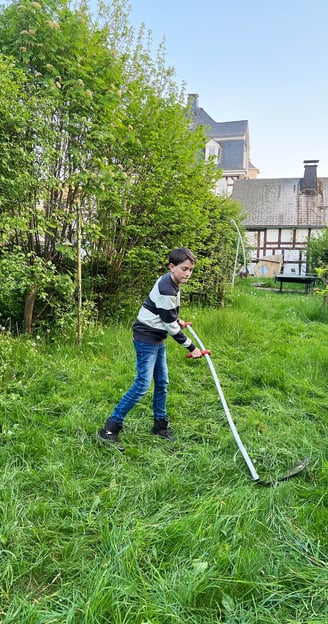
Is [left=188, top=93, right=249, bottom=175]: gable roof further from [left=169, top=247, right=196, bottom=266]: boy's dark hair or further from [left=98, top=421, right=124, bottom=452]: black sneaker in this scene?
[left=98, top=421, right=124, bottom=452]: black sneaker

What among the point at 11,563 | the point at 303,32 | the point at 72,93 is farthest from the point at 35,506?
the point at 303,32

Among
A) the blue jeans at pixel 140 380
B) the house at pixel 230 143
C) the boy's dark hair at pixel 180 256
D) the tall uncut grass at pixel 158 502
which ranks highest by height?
the house at pixel 230 143

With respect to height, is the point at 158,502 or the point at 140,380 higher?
the point at 140,380

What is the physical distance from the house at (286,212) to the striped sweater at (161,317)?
21.7m

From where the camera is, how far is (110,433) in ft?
9.77

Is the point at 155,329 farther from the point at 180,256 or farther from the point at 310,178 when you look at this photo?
the point at 310,178

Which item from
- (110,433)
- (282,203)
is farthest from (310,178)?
(110,433)

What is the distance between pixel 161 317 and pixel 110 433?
1.00 meters

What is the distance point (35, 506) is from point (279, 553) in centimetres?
134

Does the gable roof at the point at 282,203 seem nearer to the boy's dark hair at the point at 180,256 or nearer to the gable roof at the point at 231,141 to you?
the gable roof at the point at 231,141

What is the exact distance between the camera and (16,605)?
1618mm

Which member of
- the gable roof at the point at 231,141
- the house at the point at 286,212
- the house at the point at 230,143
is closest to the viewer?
the house at the point at 286,212

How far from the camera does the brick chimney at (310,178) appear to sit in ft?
82.5

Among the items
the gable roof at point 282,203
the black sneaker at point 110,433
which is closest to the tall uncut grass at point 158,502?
the black sneaker at point 110,433
